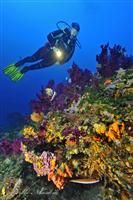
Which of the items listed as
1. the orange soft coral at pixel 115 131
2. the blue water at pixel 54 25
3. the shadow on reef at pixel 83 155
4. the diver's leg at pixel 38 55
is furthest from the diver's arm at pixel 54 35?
the blue water at pixel 54 25

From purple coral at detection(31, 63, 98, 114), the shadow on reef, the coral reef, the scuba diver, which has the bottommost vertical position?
the shadow on reef

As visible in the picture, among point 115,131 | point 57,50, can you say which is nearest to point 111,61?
point 57,50

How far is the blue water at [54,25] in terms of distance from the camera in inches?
4033

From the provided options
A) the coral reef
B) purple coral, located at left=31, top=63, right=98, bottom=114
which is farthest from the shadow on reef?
the coral reef

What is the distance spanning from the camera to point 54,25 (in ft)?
412

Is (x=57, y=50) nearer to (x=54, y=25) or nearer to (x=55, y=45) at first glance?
(x=55, y=45)

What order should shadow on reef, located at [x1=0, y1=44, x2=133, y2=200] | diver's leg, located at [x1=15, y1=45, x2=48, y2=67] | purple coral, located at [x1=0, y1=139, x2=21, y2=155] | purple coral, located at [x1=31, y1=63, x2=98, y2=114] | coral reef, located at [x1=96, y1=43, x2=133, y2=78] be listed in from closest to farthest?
shadow on reef, located at [x1=0, y1=44, x2=133, y2=200]
purple coral, located at [x1=0, y1=139, x2=21, y2=155]
purple coral, located at [x1=31, y1=63, x2=98, y2=114]
coral reef, located at [x1=96, y1=43, x2=133, y2=78]
diver's leg, located at [x1=15, y1=45, x2=48, y2=67]

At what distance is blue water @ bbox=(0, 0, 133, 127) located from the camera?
336 feet

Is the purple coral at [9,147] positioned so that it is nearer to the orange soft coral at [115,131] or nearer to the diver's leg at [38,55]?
the orange soft coral at [115,131]

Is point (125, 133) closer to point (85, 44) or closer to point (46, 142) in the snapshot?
point (46, 142)

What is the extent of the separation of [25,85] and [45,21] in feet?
174

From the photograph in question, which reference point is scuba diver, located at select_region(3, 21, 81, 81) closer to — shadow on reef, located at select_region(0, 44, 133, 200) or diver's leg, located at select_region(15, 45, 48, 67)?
diver's leg, located at select_region(15, 45, 48, 67)

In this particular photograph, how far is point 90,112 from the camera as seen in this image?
399 cm

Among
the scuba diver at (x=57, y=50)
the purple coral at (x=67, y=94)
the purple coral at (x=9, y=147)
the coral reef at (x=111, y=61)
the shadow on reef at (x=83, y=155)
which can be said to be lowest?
the shadow on reef at (x=83, y=155)
